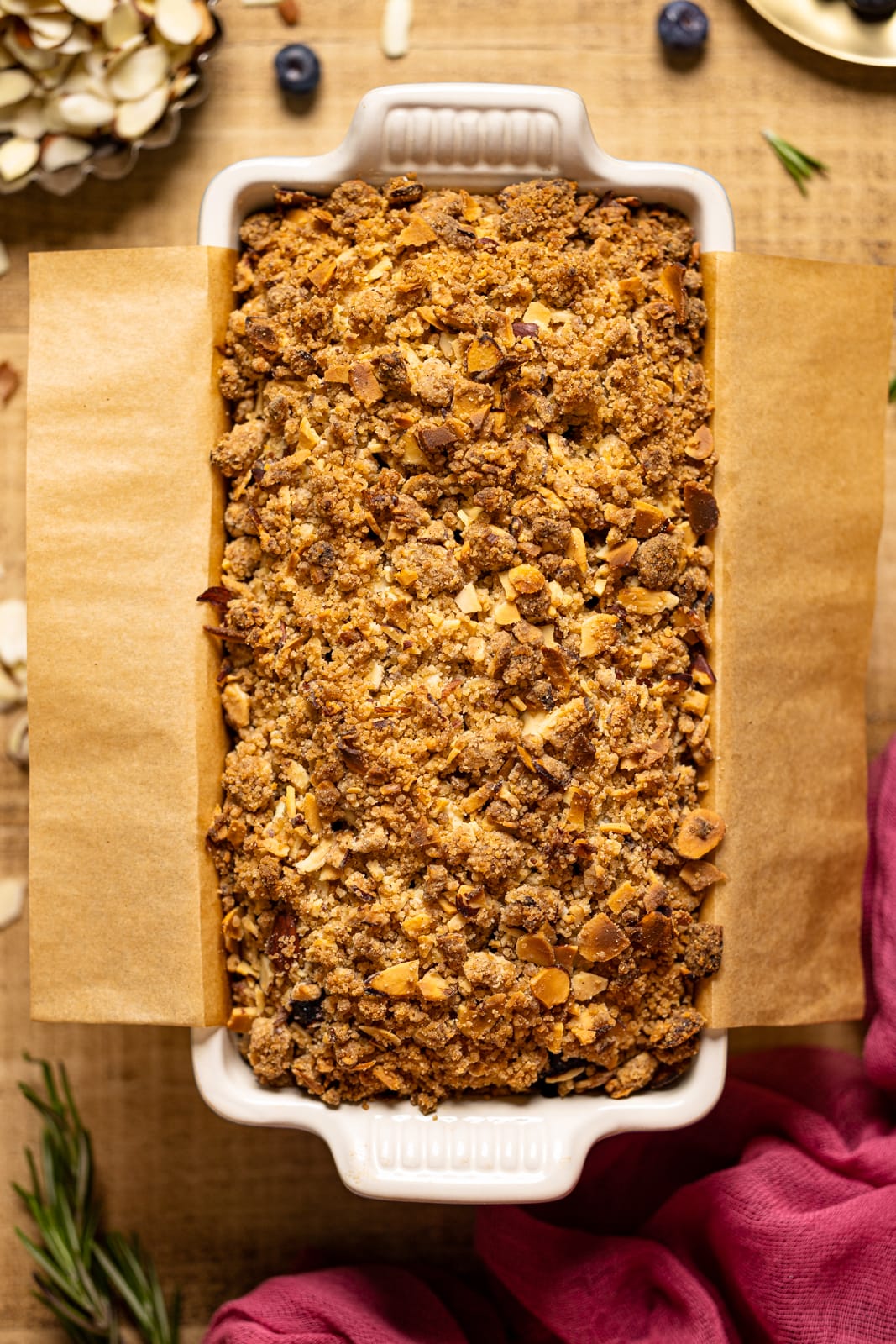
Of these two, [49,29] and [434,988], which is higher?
[49,29]

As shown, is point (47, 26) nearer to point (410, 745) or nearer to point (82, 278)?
point (82, 278)

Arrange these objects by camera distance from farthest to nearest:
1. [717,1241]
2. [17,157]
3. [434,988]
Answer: [17,157]
[717,1241]
[434,988]

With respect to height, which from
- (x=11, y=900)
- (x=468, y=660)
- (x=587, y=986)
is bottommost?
(x=11, y=900)

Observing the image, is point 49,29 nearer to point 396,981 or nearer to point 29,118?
point 29,118

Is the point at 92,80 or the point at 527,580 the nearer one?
the point at 527,580

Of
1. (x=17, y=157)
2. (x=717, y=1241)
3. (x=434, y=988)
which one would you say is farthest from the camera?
(x=17, y=157)

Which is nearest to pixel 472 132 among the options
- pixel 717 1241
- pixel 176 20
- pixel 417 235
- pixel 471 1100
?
pixel 417 235

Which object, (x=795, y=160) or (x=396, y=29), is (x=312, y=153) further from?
(x=795, y=160)
